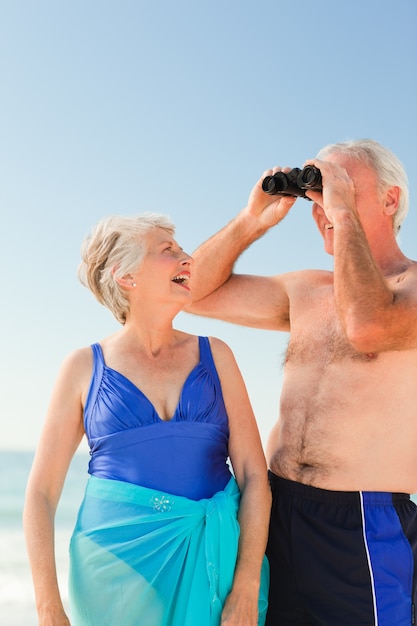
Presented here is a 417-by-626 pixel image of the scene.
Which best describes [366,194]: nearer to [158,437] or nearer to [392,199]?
[392,199]

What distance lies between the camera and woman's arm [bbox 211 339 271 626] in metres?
2.54

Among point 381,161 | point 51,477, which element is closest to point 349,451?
point 51,477

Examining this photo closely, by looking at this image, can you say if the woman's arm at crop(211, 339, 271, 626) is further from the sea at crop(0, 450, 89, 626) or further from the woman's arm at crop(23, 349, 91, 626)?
the sea at crop(0, 450, 89, 626)

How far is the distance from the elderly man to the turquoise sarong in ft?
1.19

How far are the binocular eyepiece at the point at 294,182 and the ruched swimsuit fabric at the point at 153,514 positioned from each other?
2.72 feet

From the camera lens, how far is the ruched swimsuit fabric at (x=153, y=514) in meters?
2.54

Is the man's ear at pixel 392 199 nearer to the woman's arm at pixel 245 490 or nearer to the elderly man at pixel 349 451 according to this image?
the elderly man at pixel 349 451

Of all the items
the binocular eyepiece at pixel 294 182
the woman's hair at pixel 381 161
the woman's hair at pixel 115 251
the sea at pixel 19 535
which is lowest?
the sea at pixel 19 535

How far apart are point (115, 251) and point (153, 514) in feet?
2.96

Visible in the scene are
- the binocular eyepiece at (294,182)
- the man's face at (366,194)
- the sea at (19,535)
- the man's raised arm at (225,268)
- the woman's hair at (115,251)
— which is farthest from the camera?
the sea at (19,535)

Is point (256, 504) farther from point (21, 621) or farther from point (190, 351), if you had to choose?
point (21, 621)

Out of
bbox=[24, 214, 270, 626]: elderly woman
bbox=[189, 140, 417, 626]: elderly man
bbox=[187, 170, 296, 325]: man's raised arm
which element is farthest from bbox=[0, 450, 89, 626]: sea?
bbox=[24, 214, 270, 626]: elderly woman

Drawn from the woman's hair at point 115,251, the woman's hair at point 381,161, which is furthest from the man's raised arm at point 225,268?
the woman's hair at point 115,251

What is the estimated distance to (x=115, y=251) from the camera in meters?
2.90
